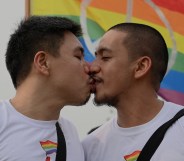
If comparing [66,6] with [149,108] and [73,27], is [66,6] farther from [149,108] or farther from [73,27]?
[149,108]

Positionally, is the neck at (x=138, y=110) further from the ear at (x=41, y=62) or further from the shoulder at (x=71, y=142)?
the ear at (x=41, y=62)

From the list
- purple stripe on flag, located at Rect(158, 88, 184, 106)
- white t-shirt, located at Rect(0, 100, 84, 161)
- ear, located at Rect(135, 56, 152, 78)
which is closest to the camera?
white t-shirt, located at Rect(0, 100, 84, 161)

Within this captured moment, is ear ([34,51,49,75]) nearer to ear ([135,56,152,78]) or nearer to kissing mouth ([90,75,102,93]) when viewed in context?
kissing mouth ([90,75,102,93])

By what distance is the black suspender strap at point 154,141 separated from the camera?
1665 mm

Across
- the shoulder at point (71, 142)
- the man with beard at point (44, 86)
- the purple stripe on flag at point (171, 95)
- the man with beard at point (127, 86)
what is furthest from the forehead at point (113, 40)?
the purple stripe on flag at point (171, 95)

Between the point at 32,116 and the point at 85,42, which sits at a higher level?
the point at 32,116

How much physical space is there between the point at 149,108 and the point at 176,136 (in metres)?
0.19

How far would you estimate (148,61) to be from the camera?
73.3 inches

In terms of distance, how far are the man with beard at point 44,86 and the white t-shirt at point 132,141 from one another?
8 centimetres

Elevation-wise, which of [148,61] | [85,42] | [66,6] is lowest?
[85,42]

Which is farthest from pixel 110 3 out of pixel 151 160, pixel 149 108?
pixel 151 160

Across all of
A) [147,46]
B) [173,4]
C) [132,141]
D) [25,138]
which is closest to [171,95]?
[173,4]

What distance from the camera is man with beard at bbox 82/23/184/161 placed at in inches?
71.0

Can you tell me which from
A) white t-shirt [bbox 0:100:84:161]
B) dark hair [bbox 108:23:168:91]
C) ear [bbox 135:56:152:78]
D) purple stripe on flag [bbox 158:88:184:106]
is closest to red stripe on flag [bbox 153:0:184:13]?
purple stripe on flag [bbox 158:88:184:106]
